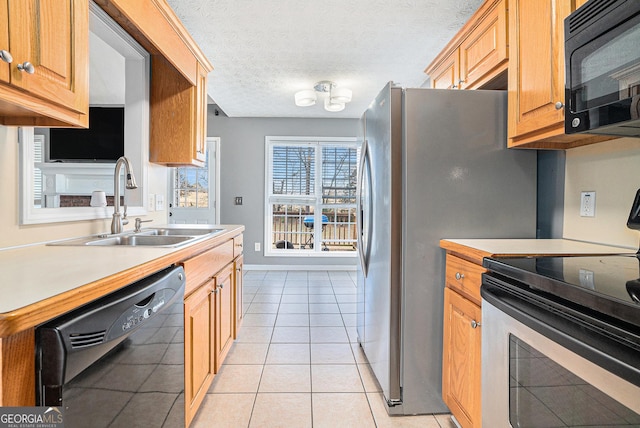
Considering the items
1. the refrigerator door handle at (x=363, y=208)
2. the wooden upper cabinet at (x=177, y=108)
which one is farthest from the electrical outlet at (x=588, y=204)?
the wooden upper cabinet at (x=177, y=108)

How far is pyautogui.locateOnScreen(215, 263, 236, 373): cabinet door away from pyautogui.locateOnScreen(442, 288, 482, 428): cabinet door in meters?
1.20

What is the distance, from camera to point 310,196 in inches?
213

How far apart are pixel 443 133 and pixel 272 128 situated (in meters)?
3.95

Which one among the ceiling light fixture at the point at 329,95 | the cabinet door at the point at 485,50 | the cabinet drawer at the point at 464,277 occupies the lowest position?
the cabinet drawer at the point at 464,277

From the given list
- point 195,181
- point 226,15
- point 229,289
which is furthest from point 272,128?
point 229,289

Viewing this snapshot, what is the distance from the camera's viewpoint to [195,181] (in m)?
5.27

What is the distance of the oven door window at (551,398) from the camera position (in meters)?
0.73

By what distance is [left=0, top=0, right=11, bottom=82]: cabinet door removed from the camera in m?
0.91

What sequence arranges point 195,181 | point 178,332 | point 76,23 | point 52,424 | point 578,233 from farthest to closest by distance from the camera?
point 195,181, point 578,233, point 178,332, point 76,23, point 52,424

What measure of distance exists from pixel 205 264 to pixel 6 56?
1.04 m

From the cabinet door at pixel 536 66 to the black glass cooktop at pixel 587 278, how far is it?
0.55 m

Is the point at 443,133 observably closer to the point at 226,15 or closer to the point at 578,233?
the point at 578,233

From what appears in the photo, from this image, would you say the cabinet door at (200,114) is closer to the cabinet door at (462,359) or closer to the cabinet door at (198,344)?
the cabinet door at (198,344)

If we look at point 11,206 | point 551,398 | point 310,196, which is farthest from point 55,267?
point 310,196
